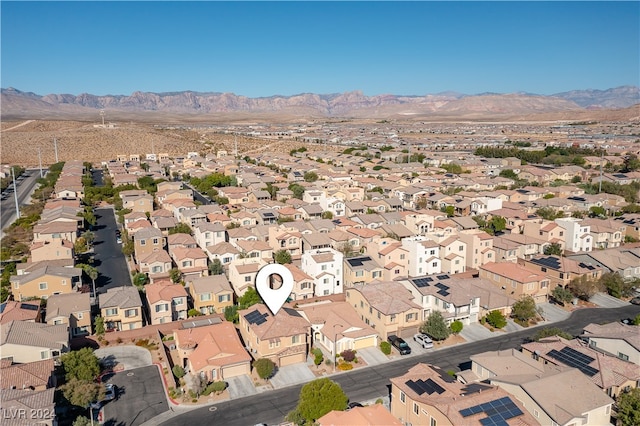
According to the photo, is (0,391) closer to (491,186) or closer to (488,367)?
(488,367)

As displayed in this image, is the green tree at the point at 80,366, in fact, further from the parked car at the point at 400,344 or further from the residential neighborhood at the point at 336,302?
the parked car at the point at 400,344

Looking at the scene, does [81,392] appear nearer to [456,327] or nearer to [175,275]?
[175,275]

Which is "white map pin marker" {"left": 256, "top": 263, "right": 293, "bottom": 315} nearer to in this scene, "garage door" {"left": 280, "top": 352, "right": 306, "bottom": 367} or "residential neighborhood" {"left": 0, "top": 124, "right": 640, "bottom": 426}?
"residential neighborhood" {"left": 0, "top": 124, "right": 640, "bottom": 426}

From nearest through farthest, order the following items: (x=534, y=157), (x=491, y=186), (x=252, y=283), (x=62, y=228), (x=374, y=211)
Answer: (x=252, y=283)
(x=62, y=228)
(x=374, y=211)
(x=491, y=186)
(x=534, y=157)

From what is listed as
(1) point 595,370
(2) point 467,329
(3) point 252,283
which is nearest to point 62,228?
(3) point 252,283

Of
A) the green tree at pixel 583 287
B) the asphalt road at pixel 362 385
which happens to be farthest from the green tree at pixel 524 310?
the green tree at pixel 583 287
